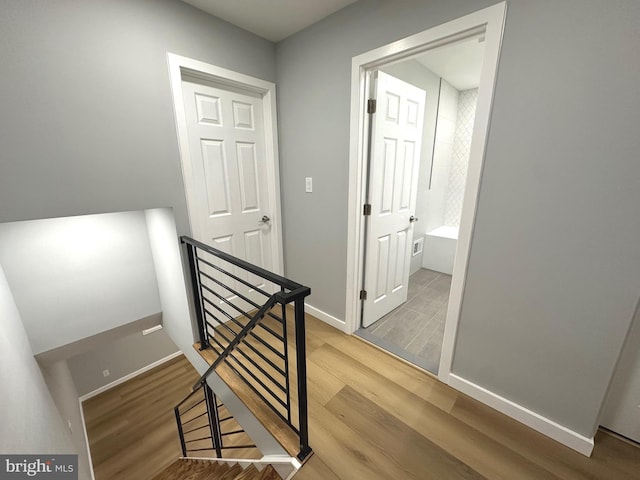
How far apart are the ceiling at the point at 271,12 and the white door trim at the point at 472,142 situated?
1.31ft

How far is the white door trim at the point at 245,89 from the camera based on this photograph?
1.63 metres

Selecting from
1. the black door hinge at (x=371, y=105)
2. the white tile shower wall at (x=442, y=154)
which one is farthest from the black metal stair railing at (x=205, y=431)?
the white tile shower wall at (x=442, y=154)

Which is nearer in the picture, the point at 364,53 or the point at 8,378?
the point at 8,378

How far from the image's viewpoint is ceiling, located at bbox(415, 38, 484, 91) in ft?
7.08

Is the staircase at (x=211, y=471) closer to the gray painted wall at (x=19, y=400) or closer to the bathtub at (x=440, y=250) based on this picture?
the gray painted wall at (x=19, y=400)

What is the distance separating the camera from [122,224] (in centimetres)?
203

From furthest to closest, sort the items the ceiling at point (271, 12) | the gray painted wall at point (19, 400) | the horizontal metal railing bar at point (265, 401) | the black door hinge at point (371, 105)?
the black door hinge at point (371, 105)
the ceiling at point (271, 12)
the horizontal metal railing bar at point (265, 401)
the gray painted wall at point (19, 400)

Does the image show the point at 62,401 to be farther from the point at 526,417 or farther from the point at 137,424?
the point at 526,417

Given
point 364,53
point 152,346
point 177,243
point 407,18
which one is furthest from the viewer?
point 152,346

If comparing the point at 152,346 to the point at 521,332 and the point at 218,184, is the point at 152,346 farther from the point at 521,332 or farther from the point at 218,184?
the point at 521,332

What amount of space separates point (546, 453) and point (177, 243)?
2488mm

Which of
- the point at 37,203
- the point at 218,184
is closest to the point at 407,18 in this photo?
the point at 218,184

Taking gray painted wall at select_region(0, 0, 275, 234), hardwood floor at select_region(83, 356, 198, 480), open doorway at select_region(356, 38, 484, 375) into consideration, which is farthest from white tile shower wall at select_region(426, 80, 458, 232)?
hardwood floor at select_region(83, 356, 198, 480)

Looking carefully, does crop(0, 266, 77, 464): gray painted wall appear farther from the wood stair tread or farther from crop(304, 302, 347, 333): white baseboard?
crop(304, 302, 347, 333): white baseboard
